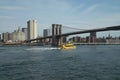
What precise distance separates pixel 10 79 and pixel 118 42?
178651mm

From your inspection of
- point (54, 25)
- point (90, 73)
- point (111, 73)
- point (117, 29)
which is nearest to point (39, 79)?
point (90, 73)

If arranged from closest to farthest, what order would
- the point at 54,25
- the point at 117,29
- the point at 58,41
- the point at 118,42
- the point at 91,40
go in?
the point at 117,29, the point at 58,41, the point at 54,25, the point at 91,40, the point at 118,42

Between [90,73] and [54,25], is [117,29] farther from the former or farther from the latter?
[54,25]

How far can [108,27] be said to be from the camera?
64125 mm

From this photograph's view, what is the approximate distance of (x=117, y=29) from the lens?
2418 inches

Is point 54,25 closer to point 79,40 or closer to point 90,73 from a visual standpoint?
point 79,40

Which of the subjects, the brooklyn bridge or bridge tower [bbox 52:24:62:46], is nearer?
the brooklyn bridge

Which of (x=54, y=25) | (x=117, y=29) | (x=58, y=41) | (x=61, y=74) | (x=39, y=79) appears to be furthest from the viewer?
(x=54, y=25)

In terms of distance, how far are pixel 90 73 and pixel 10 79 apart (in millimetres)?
6129

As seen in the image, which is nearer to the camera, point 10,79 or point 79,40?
point 10,79

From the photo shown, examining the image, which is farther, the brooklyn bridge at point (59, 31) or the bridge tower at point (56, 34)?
the bridge tower at point (56, 34)

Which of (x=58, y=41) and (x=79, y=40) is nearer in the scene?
(x=58, y=41)

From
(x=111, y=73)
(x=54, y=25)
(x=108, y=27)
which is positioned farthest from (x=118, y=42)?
(x=111, y=73)

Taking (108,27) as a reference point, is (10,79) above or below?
below
